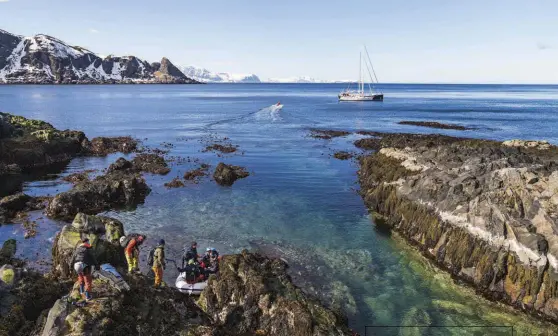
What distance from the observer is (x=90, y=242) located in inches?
864

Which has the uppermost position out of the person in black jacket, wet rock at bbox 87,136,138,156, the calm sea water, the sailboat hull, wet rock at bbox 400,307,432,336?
the sailboat hull

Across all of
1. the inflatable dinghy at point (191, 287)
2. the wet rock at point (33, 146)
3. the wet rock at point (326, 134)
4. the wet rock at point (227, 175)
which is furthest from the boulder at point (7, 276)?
the wet rock at point (326, 134)

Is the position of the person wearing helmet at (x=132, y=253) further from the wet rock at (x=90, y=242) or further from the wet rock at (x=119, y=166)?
the wet rock at (x=119, y=166)

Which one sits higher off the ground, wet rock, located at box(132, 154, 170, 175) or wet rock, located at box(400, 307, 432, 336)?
wet rock, located at box(132, 154, 170, 175)

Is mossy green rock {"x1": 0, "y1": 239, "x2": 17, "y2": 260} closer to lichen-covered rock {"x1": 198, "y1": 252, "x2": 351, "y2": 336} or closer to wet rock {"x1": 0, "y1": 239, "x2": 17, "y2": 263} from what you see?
wet rock {"x1": 0, "y1": 239, "x2": 17, "y2": 263}

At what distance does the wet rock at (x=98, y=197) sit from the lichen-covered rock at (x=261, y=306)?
19881 mm

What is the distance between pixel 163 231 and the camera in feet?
98.6

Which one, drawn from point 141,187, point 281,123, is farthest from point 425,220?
point 281,123

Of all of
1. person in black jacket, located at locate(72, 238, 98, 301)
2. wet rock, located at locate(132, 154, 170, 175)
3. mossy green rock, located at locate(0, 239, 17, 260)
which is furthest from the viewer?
wet rock, located at locate(132, 154, 170, 175)

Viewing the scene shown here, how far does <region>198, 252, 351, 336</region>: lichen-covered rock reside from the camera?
1744cm

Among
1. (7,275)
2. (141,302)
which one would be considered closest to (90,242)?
(7,275)

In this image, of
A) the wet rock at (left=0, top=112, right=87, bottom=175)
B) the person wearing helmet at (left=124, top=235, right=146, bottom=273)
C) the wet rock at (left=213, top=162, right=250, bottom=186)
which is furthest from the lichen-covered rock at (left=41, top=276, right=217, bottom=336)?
the wet rock at (left=0, top=112, right=87, bottom=175)

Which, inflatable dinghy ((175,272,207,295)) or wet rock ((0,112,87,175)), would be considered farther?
wet rock ((0,112,87,175))

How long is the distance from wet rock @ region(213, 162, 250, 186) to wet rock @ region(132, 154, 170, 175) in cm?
736
